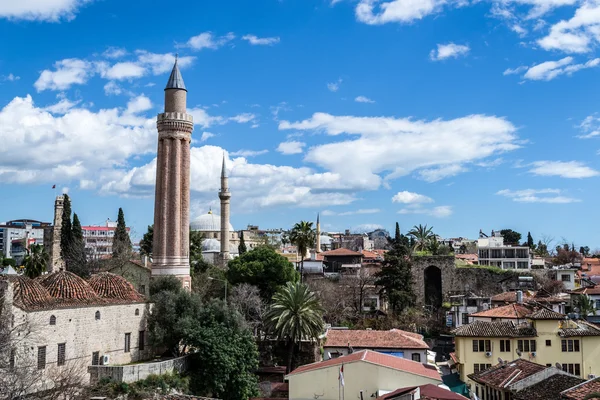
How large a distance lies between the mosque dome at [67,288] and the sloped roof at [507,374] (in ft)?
60.5

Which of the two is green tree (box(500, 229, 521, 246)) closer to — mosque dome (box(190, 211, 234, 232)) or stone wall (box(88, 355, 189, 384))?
mosque dome (box(190, 211, 234, 232))

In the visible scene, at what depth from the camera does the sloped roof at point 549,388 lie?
23.9m

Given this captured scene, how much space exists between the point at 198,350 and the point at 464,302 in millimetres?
28028

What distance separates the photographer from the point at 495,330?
35.3 metres

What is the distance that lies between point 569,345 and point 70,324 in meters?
25.6

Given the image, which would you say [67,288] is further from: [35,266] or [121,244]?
[35,266]

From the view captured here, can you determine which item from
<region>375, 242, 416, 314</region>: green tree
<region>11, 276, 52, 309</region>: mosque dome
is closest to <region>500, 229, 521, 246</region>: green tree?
<region>375, 242, 416, 314</region>: green tree

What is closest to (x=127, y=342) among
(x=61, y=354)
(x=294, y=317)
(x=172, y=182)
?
(x=61, y=354)

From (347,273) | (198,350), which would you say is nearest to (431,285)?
(347,273)

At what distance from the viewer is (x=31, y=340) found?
25.6m

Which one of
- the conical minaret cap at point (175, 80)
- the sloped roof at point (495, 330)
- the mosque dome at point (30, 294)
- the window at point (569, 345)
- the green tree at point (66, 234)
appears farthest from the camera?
the green tree at point (66, 234)

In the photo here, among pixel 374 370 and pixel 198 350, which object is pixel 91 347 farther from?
pixel 374 370

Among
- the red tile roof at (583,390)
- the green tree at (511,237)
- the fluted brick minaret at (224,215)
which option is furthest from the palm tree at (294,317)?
the green tree at (511,237)

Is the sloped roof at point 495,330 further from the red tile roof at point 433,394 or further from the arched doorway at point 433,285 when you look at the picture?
the arched doorway at point 433,285
